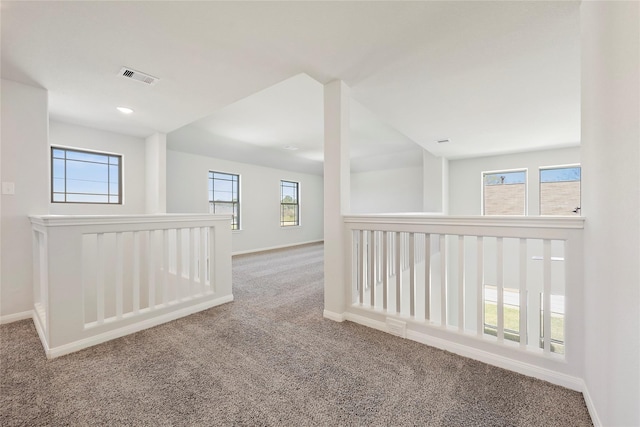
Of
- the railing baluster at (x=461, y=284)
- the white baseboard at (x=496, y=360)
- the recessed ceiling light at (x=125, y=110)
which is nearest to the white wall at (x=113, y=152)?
the recessed ceiling light at (x=125, y=110)

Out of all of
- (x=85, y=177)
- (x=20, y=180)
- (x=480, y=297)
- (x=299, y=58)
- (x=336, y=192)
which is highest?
(x=299, y=58)

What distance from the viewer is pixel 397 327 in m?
2.03

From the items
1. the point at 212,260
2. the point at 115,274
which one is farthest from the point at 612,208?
the point at 115,274

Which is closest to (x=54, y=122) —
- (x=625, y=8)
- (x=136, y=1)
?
(x=136, y=1)

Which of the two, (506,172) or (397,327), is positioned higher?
(506,172)

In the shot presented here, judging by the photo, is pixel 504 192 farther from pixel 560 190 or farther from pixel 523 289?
pixel 523 289

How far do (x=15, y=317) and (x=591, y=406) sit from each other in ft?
13.7

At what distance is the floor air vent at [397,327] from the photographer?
200 centimetres

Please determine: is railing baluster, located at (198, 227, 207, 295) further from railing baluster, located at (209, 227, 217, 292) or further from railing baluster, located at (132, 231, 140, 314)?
railing baluster, located at (132, 231, 140, 314)

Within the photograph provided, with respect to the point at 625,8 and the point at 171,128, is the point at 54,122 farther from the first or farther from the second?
the point at 625,8

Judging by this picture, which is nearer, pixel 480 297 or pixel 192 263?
pixel 480 297

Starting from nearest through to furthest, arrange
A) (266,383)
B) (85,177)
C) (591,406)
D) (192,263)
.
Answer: (591,406)
(266,383)
(192,263)
(85,177)

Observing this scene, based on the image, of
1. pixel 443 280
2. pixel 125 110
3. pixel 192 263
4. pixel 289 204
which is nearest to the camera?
pixel 443 280

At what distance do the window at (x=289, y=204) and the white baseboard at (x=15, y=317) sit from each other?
5.05 metres
